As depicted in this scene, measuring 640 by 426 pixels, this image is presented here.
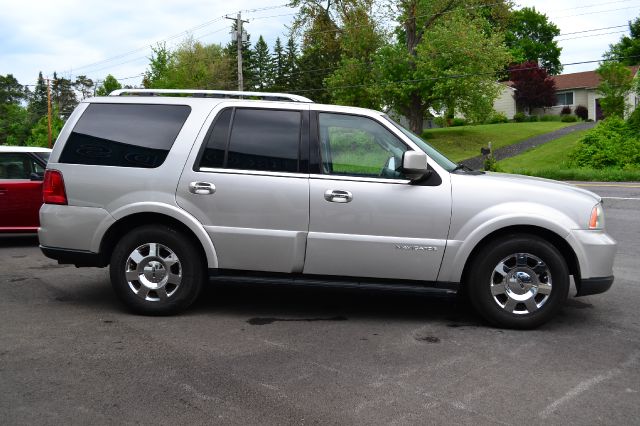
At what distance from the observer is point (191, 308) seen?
603cm

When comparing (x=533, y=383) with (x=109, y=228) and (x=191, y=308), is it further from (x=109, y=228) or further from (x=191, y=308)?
(x=109, y=228)

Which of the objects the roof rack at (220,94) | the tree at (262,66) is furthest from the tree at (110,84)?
the roof rack at (220,94)

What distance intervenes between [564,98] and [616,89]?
3384 cm

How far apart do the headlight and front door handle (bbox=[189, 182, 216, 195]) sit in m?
3.29

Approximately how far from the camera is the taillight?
5758 millimetres

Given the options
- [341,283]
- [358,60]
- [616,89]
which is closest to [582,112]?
[616,89]

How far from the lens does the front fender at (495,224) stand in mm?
5285

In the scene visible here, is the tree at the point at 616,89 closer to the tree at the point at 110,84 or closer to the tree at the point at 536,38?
the tree at the point at 536,38

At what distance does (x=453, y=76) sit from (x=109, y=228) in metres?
33.4

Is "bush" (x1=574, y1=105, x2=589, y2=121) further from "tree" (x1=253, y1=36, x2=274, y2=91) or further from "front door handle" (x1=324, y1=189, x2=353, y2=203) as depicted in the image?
"front door handle" (x1=324, y1=189, x2=353, y2=203)

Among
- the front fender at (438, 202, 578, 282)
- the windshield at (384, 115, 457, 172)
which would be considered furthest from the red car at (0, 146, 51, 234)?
the front fender at (438, 202, 578, 282)

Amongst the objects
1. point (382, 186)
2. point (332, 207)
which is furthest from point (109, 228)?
point (382, 186)

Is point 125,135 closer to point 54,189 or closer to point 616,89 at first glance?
point 54,189

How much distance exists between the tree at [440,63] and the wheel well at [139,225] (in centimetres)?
3262
